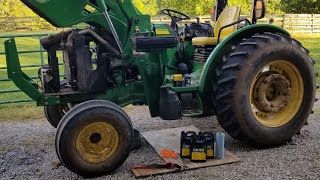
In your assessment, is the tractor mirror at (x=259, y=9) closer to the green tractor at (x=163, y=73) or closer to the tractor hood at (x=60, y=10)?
the green tractor at (x=163, y=73)

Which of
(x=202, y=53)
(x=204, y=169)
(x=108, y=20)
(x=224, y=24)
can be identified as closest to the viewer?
(x=204, y=169)

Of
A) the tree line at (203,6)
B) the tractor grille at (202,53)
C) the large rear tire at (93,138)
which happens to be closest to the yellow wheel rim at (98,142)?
the large rear tire at (93,138)

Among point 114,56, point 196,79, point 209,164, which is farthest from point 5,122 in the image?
point 209,164

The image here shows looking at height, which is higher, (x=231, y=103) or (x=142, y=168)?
(x=231, y=103)

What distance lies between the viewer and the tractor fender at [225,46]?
17.2 feet

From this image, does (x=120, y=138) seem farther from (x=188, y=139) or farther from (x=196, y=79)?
(x=196, y=79)

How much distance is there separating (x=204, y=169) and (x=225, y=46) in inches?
62.8

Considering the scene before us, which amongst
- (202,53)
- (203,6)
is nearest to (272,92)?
(202,53)

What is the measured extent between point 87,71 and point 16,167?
1.37m

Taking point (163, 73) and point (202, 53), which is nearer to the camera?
point (163, 73)

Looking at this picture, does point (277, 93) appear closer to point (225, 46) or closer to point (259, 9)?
point (225, 46)

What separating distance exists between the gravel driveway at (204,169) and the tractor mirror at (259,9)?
175cm

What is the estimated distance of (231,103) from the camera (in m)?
5.01

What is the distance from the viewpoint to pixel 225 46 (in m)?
5.38
